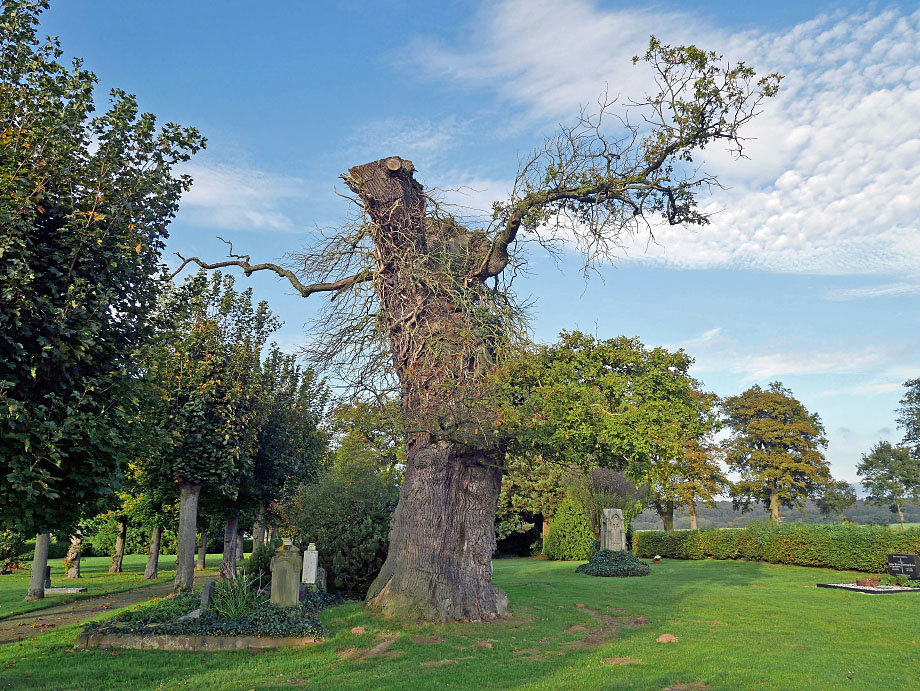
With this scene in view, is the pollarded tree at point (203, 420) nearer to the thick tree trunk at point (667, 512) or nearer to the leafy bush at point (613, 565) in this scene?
the leafy bush at point (613, 565)

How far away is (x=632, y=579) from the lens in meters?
22.6

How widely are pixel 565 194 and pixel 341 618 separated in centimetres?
994

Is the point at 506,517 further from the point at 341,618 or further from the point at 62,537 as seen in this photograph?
the point at 62,537

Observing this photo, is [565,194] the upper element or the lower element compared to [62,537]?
upper

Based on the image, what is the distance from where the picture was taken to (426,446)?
13000 millimetres

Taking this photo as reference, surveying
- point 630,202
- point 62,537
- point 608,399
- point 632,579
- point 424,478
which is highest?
point 630,202

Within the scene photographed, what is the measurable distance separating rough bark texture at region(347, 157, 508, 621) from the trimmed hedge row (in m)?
18.8

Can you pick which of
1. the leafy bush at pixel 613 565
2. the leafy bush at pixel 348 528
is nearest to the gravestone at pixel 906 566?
the leafy bush at pixel 613 565

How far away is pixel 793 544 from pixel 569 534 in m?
10.8

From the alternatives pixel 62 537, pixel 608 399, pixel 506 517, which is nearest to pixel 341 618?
pixel 62 537

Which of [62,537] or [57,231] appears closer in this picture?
[57,231]

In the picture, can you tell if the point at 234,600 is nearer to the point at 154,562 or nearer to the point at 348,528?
the point at 348,528

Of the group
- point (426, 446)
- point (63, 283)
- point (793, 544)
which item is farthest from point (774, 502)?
point (63, 283)

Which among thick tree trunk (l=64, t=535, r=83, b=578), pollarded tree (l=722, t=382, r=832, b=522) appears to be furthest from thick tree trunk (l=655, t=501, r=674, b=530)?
thick tree trunk (l=64, t=535, r=83, b=578)
